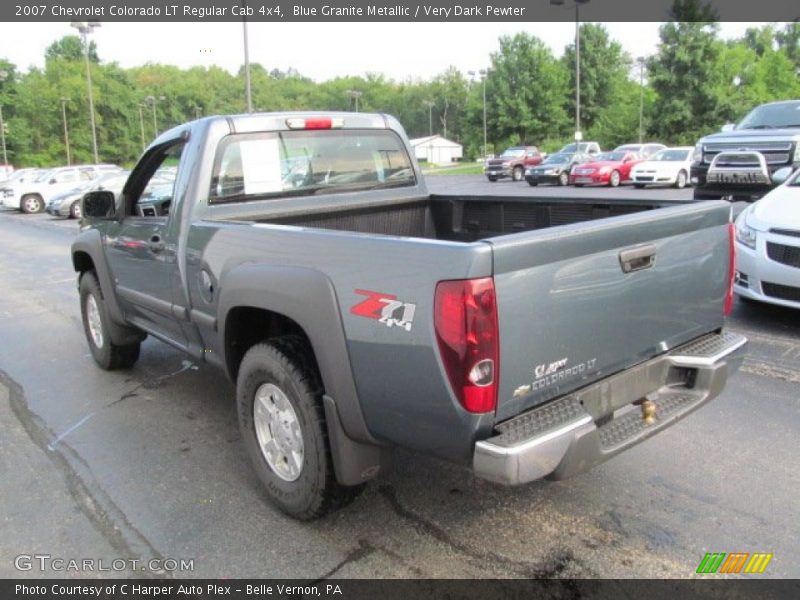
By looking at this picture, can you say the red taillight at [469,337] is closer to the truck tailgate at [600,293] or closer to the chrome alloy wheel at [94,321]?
the truck tailgate at [600,293]

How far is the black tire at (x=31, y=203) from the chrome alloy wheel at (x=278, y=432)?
92.8ft

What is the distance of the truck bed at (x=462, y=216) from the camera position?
3.96 m

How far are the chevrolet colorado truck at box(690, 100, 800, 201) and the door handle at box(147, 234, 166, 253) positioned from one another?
1040 centimetres

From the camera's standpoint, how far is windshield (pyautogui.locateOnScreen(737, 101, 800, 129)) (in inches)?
521

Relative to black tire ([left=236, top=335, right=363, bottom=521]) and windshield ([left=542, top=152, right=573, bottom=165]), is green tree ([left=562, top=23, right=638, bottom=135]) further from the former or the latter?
black tire ([left=236, top=335, right=363, bottom=521])

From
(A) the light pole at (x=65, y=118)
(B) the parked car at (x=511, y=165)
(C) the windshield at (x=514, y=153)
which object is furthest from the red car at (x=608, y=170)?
(A) the light pole at (x=65, y=118)

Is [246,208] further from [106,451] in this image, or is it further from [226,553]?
[226,553]

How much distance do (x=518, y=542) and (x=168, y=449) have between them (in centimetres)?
222

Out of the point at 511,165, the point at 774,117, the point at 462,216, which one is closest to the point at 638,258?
the point at 462,216

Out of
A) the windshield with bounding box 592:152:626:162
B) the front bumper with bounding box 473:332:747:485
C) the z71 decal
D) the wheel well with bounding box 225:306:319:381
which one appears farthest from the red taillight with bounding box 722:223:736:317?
the windshield with bounding box 592:152:626:162

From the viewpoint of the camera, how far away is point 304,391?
287 cm

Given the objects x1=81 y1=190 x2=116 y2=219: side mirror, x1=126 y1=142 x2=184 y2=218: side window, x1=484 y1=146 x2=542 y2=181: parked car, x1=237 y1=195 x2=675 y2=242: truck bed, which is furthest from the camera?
x1=484 y1=146 x2=542 y2=181: parked car

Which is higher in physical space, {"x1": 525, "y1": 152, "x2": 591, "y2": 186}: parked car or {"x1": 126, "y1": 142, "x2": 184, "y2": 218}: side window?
{"x1": 525, "y1": 152, "x2": 591, "y2": 186}: parked car

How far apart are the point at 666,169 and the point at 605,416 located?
924 inches
